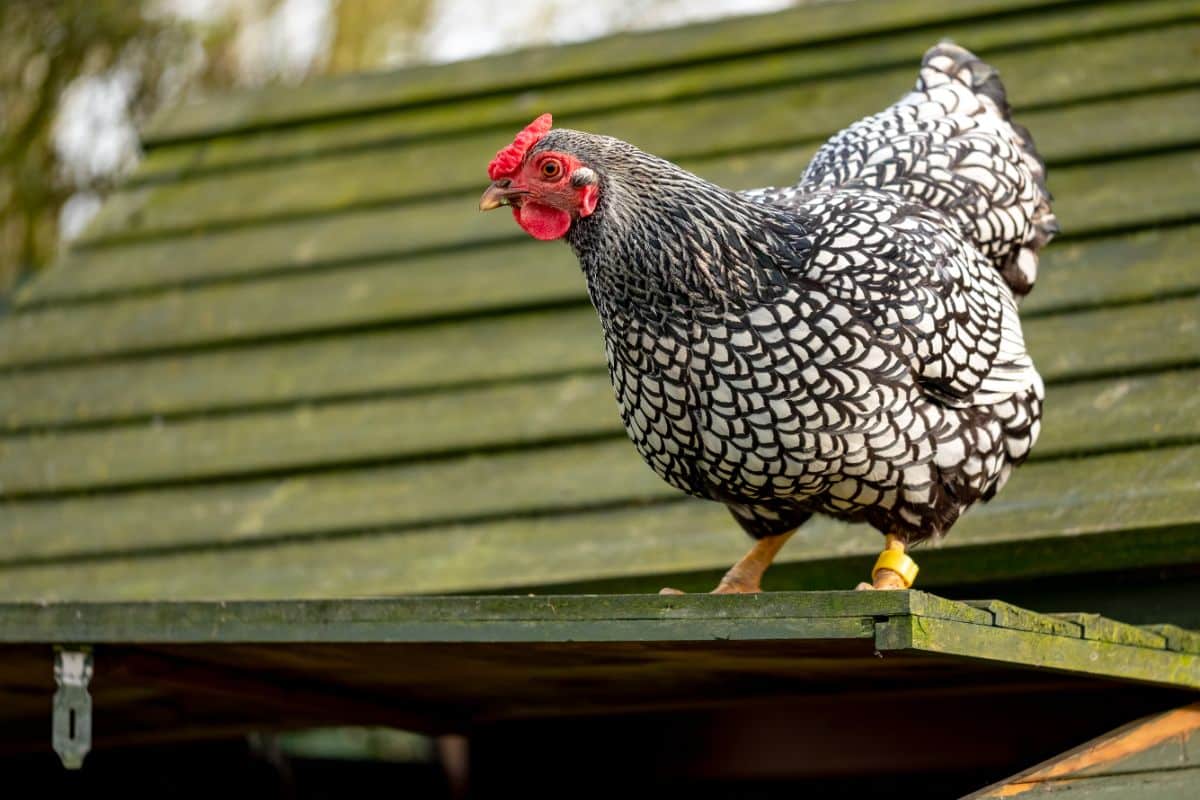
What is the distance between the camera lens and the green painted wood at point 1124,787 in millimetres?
2738

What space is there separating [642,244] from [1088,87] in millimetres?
2517

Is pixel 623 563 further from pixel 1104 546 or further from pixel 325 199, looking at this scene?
pixel 325 199

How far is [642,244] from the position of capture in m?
2.71

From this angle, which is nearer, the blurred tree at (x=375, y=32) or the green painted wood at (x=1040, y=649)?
the green painted wood at (x=1040, y=649)

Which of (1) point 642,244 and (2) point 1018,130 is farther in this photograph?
(2) point 1018,130

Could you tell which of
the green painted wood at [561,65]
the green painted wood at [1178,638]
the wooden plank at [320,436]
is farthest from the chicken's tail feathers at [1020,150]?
the green painted wood at [561,65]

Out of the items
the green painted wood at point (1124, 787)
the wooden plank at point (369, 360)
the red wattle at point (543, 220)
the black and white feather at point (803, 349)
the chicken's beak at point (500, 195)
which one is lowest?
the green painted wood at point (1124, 787)

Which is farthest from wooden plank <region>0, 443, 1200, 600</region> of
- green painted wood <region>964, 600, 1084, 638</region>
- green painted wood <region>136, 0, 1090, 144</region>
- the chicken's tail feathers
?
green painted wood <region>136, 0, 1090, 144</region>

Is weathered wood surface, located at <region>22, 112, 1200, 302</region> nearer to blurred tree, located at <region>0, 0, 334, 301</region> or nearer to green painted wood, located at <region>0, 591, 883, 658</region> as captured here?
green painted wood, located at <region>0, 591, 883, 658</region>

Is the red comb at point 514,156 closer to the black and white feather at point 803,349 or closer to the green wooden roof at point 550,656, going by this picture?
the black and white feather at point 803,349

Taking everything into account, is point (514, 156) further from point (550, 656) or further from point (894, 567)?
point (894, 567)

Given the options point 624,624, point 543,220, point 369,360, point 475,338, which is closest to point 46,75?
point 369,360

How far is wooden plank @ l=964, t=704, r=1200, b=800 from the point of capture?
2723 mm

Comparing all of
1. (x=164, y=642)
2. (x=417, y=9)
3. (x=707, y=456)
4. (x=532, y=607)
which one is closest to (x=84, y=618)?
(x=164, y=642)
